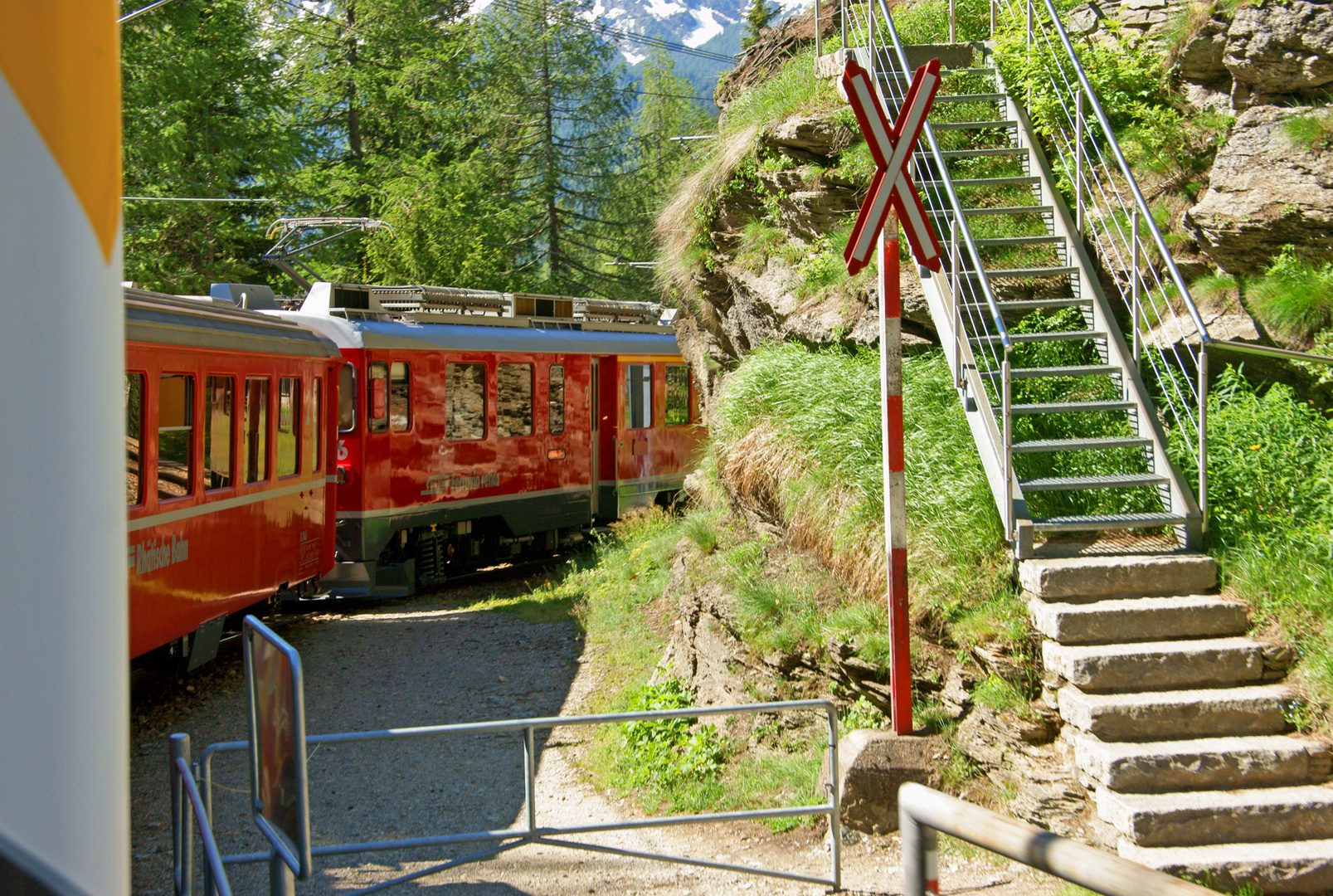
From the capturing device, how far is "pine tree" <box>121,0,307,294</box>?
73.3 feet

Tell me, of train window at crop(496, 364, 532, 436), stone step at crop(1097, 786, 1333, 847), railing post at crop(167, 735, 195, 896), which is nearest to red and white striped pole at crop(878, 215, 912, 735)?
stone step at crop(1097, 786, 1333, 847)

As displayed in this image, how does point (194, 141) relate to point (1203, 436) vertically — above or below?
above

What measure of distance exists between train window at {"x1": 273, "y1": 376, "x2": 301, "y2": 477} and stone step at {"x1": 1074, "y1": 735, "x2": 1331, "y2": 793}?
7.58 metres

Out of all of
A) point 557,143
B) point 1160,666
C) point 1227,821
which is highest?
point 557,143

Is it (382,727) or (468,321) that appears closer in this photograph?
(382,727)

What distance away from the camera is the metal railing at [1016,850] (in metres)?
1.63

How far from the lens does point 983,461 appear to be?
5.98 meters

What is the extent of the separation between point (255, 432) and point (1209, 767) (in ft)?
25.3

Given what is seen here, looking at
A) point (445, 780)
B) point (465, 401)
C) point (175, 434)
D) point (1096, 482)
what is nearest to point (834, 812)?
point (1096, 482)

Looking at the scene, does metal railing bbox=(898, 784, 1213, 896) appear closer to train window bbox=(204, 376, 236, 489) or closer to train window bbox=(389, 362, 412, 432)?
train window bbox=(204, 376, 236, 489)

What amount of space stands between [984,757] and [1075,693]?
0.64 meters

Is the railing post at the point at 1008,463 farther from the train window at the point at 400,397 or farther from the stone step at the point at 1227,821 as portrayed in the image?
the train window at the point at 400,397

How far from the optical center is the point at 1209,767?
4.62 meters

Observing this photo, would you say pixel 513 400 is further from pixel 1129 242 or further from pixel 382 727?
pixel 1129 242
